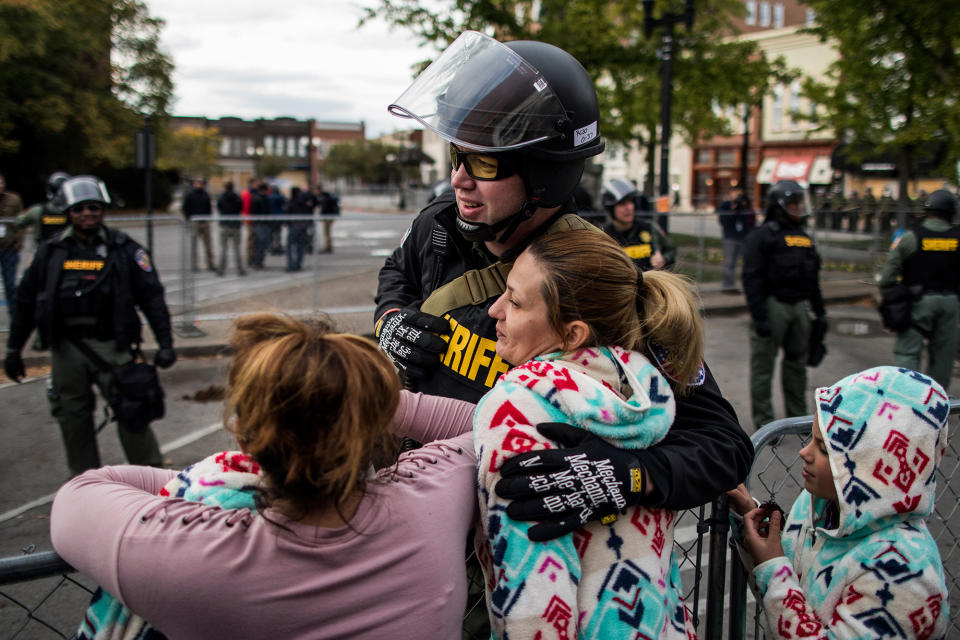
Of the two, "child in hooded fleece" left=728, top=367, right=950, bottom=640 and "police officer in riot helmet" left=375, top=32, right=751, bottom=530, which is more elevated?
"police officer in riot helmet" left=375, top=32, right=751, bottom=530

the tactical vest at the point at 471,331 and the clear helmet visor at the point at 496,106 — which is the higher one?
the clear helmet visor at the point at 496,106

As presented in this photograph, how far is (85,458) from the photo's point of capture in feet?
16.4

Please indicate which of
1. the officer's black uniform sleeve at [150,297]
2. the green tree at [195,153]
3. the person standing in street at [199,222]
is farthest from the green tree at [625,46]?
the green tree at [195,153]

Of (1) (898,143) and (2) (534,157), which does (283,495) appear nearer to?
(2) (534,157)

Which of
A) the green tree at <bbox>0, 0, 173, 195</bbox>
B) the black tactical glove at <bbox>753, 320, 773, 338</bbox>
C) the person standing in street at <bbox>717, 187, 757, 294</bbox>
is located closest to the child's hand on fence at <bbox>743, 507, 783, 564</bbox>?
the black tactical glove at <bbox>753, 320, 773, 338</bbox>

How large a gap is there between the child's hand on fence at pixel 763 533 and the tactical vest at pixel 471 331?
0.76 m

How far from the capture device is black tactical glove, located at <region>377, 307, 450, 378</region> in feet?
6.12

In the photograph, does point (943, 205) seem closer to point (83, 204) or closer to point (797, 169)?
point (83, 204)

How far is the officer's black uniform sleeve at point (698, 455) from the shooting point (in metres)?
1.47

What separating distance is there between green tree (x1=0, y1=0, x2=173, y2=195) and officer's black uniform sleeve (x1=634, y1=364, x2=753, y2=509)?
30.5m

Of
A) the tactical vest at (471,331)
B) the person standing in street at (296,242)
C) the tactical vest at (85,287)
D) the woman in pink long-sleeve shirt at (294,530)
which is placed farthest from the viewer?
the person standing in street at (296,242)

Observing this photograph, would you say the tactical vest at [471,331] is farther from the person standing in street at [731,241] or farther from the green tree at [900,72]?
the person standing in street at [731,241]

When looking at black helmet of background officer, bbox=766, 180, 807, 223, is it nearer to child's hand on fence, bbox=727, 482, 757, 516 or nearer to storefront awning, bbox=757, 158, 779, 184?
child's hand on fence, bbox=727, 482, 757, 516

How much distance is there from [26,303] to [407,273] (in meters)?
3.71
